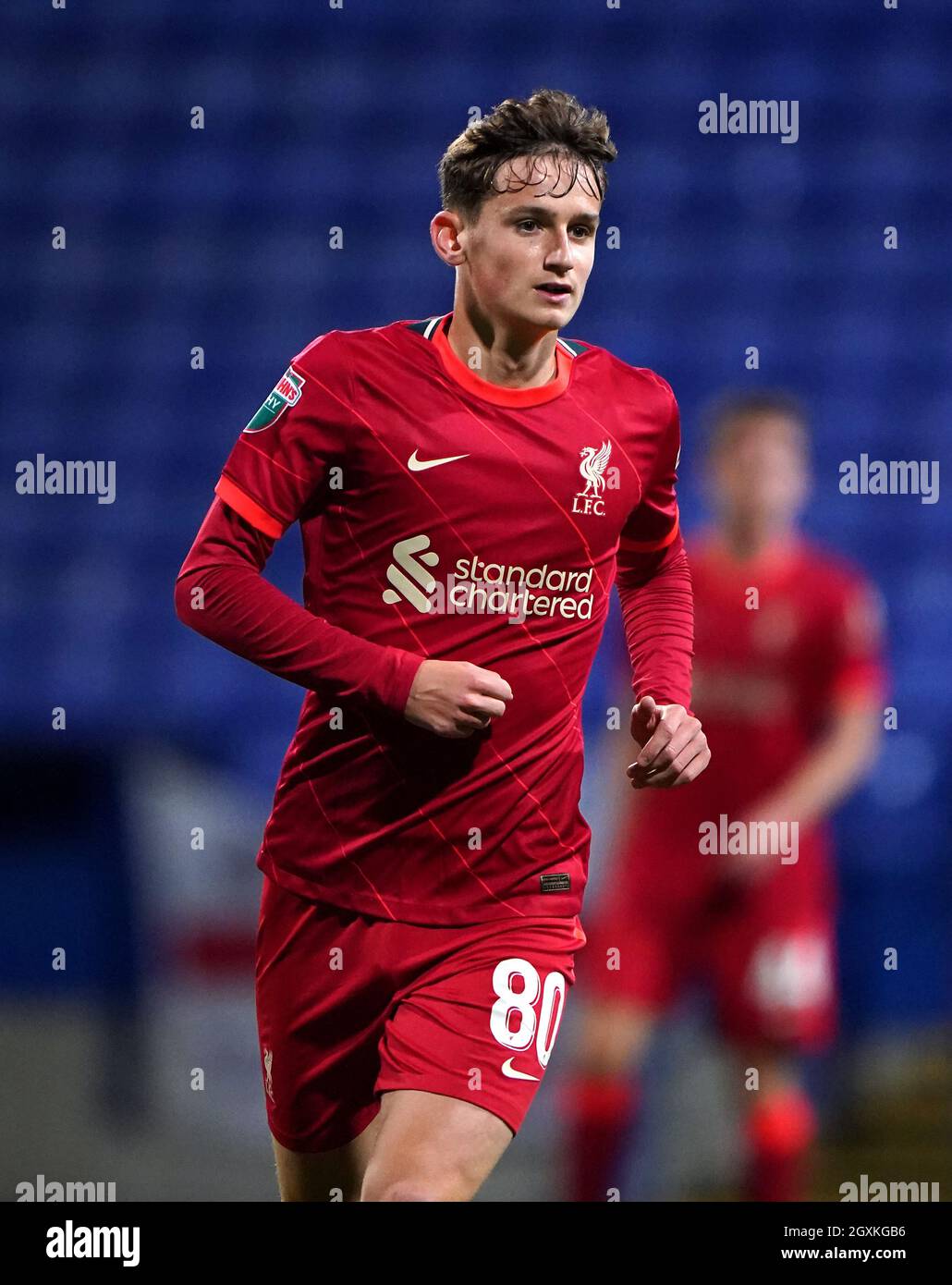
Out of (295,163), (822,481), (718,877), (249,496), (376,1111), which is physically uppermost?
(295,163)

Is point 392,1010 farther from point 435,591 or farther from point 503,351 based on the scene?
point 503,351

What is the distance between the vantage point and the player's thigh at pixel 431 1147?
7.45ft

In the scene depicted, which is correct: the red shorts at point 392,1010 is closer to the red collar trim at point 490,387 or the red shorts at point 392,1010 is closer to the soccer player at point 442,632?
the soccer player at point 442,632

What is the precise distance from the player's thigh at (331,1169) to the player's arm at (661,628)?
680 millimetres

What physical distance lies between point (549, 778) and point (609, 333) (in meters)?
4.23

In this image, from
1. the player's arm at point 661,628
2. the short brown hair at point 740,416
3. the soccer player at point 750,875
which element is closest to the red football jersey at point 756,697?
the soccer player at point 750,875

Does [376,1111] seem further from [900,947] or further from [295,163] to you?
[295,163]

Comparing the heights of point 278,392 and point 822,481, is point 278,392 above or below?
below

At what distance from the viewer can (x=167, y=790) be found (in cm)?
483

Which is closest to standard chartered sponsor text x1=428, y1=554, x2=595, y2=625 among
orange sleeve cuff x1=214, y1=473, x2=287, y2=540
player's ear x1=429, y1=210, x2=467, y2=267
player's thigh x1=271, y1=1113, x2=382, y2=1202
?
orange sleeve cuff x1=214, y1=473, x2=287, y2=540

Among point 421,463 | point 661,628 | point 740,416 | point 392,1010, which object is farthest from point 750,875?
point 421,463

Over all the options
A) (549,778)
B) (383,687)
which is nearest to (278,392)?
(383,687)

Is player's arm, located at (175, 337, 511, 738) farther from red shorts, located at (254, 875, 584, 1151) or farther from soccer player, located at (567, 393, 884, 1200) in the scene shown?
soccer player, located at (567, 393, 884, 1200)

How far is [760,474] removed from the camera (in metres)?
4.63
